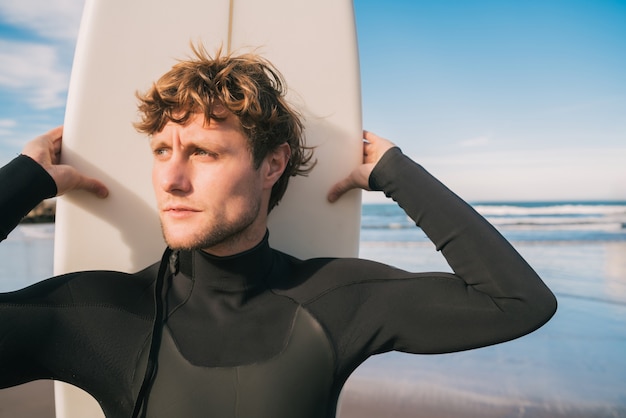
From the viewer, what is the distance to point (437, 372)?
143 inches

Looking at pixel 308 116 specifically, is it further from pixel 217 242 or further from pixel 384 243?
pixel 384 243

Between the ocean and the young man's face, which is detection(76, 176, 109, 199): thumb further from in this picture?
the ocean

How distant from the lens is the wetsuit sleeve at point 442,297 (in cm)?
137

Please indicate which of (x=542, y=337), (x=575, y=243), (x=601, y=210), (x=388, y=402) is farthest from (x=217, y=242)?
(x=601, y=210)

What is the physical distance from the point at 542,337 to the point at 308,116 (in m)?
3.42

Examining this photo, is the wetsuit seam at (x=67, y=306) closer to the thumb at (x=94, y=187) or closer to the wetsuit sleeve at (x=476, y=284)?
the thumb at (x=94, y=187)

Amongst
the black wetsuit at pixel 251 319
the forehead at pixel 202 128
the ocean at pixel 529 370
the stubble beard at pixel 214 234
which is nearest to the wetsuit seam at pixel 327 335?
the black wetsuit at pixel 251 319

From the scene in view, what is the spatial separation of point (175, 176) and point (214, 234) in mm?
172

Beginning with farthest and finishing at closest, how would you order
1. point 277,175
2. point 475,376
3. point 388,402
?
point 475,376, point 388,402, point 277,175

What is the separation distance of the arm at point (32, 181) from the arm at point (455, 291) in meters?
0.91

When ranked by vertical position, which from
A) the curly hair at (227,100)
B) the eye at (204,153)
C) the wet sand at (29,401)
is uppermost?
the curly hair at (227,100)

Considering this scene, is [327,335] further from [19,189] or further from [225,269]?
[19,189]

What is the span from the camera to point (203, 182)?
1335mm

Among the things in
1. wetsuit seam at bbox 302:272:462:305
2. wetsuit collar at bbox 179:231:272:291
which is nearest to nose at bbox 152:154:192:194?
wetsuit collar at bbox 179:231:272:291
